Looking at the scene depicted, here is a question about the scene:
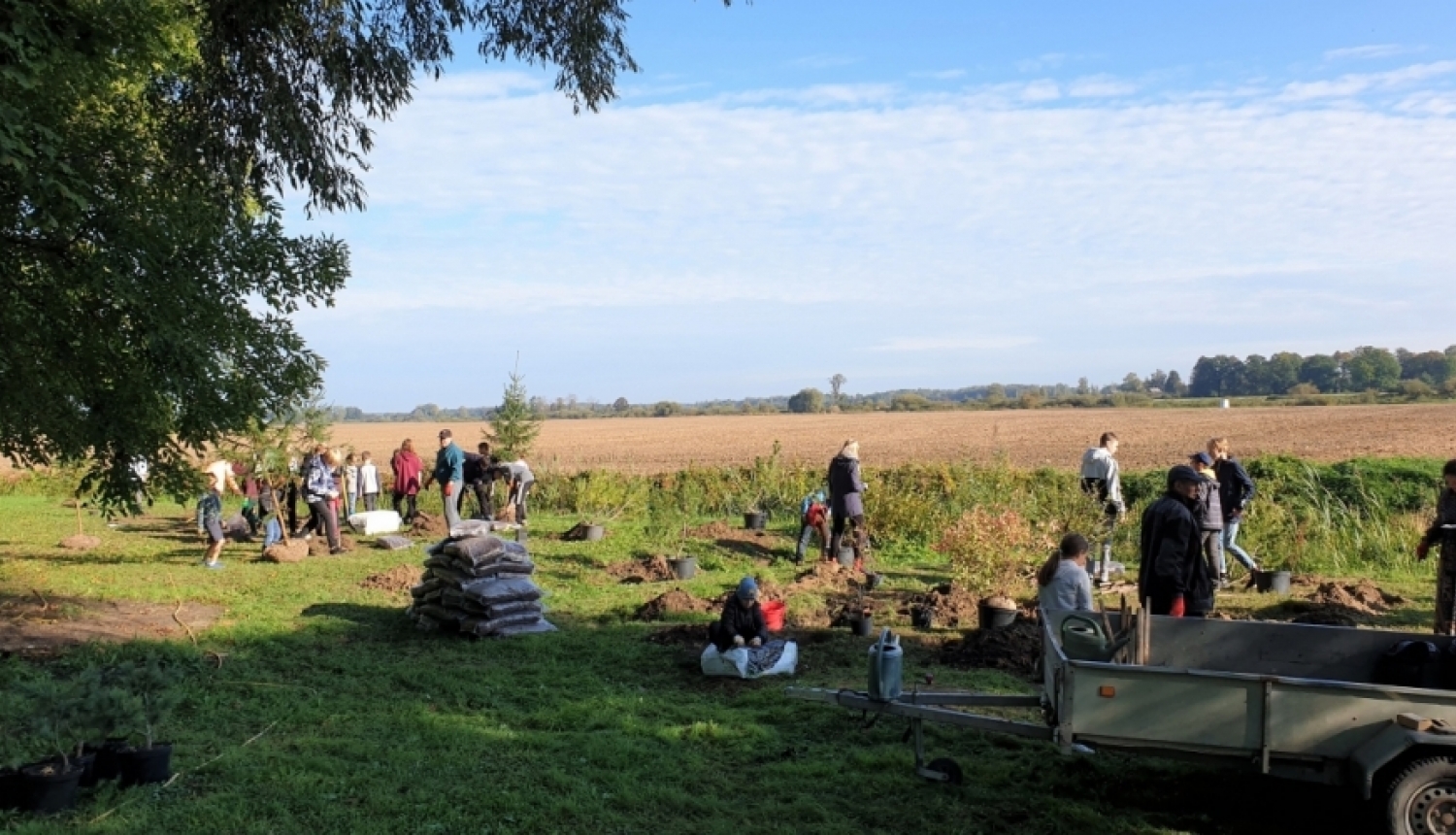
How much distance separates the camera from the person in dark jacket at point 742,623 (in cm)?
948

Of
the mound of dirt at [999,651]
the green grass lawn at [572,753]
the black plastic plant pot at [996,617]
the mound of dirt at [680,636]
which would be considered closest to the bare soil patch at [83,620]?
the green grass lawn at [572,753]

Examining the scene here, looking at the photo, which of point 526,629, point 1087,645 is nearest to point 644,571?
point 526,629

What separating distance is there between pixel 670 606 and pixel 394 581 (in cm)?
413

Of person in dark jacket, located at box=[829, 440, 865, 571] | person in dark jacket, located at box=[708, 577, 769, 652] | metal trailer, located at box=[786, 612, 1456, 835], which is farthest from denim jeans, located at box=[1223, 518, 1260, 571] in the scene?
metal trailer, located at box=[786, 612, 1456, 835]

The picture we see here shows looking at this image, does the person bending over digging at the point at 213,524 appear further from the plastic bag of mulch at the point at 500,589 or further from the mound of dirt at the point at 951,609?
the mound of dirt at the point at 951,609

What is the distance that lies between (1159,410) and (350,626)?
3003 inches

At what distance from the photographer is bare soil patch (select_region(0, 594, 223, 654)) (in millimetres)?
10688

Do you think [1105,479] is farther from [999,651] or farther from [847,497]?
[999,651]

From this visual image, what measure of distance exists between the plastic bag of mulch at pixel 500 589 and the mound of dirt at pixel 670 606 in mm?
1213

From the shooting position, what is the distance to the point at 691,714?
8234 mm

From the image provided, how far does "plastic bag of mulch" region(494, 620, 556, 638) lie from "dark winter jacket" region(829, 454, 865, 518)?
15.2ft

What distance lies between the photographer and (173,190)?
9320 millimetres

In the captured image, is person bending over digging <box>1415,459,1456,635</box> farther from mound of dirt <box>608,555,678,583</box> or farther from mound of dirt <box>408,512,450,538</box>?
mound of dirt <box>408,512,450,538</box>

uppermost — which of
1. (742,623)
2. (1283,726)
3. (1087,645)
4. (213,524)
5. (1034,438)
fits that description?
(1034,438)
